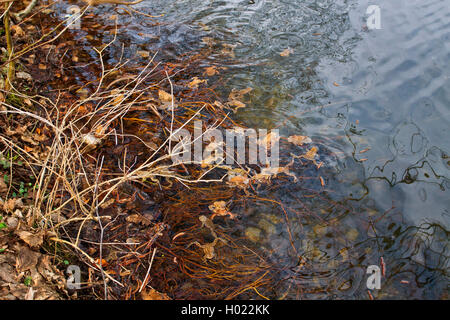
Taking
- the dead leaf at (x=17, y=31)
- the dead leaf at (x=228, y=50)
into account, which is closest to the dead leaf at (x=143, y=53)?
the dead leaf at (x=228, y=50)

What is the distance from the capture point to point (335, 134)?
3.40 m

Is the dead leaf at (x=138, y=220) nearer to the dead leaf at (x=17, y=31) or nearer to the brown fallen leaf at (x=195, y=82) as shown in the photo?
the brown fallen leaf at (x=195, y=82)

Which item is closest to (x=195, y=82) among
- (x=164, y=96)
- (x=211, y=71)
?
(x=211, y=71)

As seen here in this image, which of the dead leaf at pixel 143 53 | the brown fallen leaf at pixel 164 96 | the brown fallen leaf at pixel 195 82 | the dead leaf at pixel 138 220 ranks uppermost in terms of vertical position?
the dead leaf at pixel 143 53

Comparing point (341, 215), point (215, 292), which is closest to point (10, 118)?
point (215, 292)

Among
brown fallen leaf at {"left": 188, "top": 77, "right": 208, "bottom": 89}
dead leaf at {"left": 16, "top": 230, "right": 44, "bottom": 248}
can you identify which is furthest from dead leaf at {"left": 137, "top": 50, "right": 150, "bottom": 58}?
dead leaf at {"left": 16, "top": 230, "right": 44, "bottom": 248}

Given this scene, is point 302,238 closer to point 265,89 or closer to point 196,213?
point 196,213

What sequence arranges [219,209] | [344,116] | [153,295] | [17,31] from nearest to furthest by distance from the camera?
1. [153,295]
2. [219,209]
3. [344,116]
4. [17,31]

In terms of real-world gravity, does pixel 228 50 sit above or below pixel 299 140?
above

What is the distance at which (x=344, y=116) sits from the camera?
11.7ft

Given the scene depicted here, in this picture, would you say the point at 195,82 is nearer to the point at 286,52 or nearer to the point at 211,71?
the point at 211,71

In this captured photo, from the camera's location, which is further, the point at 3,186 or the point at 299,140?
the point at 299,140

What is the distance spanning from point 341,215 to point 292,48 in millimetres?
2380

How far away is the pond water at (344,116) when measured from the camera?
2545 mm
